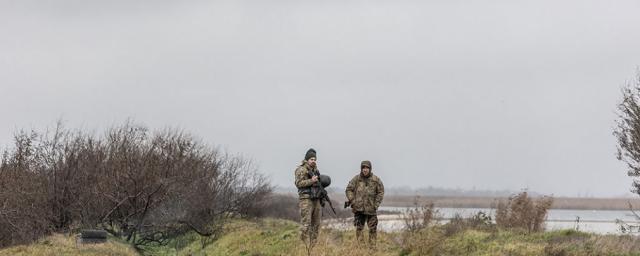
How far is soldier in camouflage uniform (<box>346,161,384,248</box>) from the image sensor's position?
14.4m

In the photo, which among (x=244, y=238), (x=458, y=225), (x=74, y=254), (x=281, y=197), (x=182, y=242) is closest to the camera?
(x=74, y=254)

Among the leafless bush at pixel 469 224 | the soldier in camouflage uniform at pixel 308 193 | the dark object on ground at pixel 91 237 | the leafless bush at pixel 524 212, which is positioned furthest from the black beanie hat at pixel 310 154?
the leafless bush at pixel 524 212

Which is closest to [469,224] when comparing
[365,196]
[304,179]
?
[365,196]

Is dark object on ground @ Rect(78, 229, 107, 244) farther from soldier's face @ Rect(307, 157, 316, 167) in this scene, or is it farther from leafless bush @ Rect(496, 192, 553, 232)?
leafless bush @ Rect(496, 192, 553, 232)

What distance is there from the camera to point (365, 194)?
47.4ft

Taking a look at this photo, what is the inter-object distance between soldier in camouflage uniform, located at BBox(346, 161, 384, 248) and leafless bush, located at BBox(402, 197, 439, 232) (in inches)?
76.7

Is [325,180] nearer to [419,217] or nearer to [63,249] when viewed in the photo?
[419,217]

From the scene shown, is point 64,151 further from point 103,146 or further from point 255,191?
point 255,191

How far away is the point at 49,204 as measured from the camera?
22828 millimetres

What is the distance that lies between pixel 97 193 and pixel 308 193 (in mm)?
10942

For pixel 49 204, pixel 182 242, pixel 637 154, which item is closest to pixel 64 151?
pixel 49 204

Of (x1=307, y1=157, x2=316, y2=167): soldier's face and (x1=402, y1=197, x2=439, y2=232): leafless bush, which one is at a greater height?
(x1=307, y1=157, x2=316, y2=167): soldier's face

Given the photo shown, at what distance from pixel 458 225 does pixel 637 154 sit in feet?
19.0

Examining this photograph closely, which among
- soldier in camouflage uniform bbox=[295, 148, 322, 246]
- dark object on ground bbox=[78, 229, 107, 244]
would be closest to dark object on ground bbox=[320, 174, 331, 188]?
soldier in camouflage uniform bbox=[295, 148, 322, 246]
